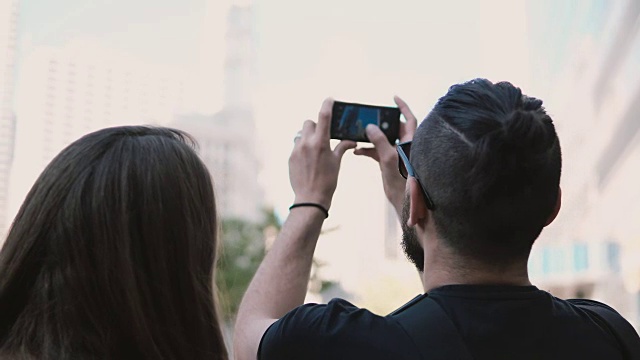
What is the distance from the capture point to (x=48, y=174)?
5.37ft

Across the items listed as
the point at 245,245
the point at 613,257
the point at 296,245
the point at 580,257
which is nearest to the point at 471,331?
the point at 296,245

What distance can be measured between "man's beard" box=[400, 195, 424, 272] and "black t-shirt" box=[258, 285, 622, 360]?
5.1 inches

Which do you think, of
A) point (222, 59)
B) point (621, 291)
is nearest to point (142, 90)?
point (222, 59)

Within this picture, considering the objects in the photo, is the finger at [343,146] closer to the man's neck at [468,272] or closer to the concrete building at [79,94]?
the man's neck at [468,272]

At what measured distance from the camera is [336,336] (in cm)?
154

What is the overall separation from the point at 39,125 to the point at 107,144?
86787mm

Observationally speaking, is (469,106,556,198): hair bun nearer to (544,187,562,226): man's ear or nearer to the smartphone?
(544,187,562,226): man's ear

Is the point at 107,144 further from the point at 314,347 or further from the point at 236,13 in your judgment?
the point at 236,13

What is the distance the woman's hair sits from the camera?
154 cm

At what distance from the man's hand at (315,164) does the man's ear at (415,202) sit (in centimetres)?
43

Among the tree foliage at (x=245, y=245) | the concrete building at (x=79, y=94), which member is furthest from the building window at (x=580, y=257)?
the concrete building at (x=79, y=94)

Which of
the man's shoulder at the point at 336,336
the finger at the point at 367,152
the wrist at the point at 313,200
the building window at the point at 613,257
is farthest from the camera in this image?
the building window at the point at 613,257

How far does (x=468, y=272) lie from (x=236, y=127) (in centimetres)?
9379

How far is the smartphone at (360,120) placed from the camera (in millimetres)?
2291
